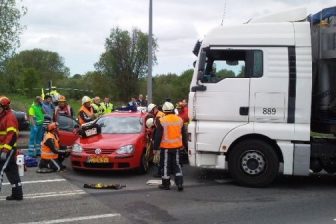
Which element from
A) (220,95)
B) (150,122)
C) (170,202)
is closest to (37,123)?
(150,122)

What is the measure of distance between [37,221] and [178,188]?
3003 millimetres

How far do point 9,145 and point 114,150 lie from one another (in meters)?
2.77

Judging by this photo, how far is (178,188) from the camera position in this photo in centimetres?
902

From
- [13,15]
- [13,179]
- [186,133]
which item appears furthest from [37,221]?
[13,15]

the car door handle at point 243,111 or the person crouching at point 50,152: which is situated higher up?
the car door handle at point 243,111

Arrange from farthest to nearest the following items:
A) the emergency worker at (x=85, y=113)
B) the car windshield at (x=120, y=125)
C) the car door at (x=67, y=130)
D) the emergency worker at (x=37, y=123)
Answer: the emergency worker at (x=85, y=113) → the emergency worker at (x=37, y=123) → the car door at (x=67, y=130) → the car windshield at (x=120, y=125)

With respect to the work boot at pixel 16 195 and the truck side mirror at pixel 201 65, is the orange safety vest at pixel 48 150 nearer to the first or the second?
the work boot at pixel 16 195

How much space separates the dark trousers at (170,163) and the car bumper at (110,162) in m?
1.14

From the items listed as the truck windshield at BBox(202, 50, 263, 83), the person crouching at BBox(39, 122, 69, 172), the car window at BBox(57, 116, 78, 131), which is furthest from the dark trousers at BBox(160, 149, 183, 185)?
the car window at BBox(57, 116, 78, 131)

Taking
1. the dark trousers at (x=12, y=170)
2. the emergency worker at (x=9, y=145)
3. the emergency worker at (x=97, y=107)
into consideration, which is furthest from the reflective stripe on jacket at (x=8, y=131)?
the emergency worker at (x=97, y=107)

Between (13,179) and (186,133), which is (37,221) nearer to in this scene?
(13,179)

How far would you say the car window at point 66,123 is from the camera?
1344 cm

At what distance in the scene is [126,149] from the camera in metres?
10.3

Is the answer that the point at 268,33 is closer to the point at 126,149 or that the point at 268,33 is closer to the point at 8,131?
the point at 126,149
